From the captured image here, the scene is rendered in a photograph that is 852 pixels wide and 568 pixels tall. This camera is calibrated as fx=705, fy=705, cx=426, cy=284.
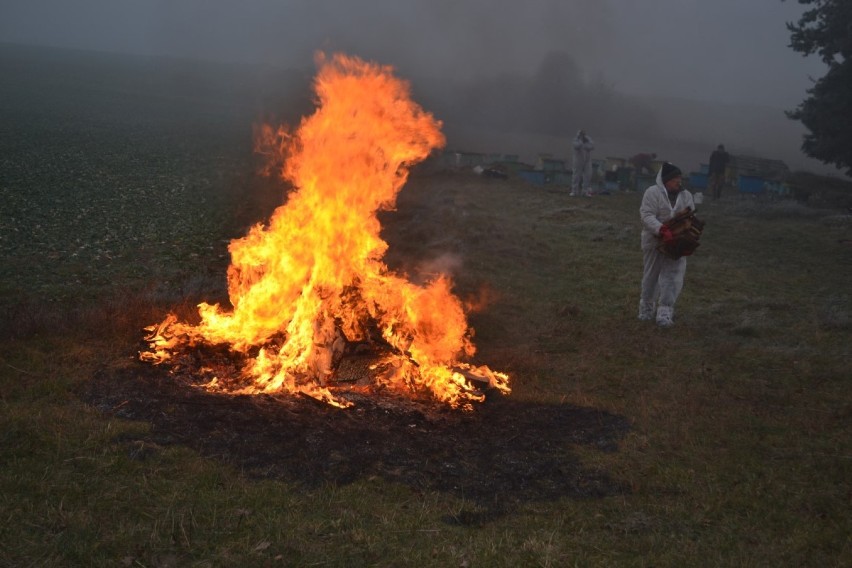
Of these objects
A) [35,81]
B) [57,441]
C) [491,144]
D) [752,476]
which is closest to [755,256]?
[752,476]

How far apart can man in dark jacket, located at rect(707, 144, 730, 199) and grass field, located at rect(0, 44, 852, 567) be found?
7.99 meters

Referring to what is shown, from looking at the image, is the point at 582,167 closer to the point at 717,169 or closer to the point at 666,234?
the point at 717,169

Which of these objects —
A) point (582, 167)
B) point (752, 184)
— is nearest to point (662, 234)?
point (582, 167)

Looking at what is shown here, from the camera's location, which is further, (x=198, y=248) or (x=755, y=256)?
(x=755, y=256)

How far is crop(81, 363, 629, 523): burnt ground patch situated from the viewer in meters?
5.61

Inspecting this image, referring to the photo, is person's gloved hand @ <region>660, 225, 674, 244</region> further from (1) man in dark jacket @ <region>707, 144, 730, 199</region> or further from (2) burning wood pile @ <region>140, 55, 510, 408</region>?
(1) man in dark jacket @ <region>707, 144, 730, 199</region>

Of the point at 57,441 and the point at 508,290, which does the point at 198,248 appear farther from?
the point at 57,441

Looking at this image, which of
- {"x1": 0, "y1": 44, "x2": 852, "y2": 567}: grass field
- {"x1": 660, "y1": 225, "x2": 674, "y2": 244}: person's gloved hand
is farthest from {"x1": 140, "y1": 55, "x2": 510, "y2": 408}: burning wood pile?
{"x1": 660, "y1": 225, "x2": 674, "y2": 244}: person's gloved hand

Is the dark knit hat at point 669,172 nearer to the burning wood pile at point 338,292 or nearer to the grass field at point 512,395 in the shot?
the grass field at point 512,395

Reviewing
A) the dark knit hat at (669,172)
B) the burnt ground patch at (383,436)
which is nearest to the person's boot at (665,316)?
the dark knit hat at (669,172)

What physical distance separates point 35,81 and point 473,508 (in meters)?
76.5

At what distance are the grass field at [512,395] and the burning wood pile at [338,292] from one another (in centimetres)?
78

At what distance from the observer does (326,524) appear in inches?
188

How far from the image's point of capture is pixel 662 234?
9.85 m
